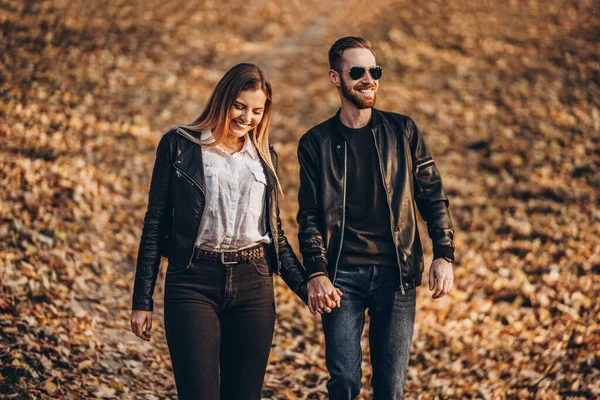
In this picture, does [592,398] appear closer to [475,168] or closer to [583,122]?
[475,168]

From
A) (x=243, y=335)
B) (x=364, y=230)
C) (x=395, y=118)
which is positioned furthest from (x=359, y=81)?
(x=243, y=335)

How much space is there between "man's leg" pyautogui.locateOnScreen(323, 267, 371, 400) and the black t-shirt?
0.11m

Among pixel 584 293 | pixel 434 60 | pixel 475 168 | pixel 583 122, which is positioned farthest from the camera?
pixel 434 60

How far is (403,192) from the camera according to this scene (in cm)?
423

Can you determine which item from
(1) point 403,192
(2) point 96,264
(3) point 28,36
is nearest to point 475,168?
(2) point 96,264

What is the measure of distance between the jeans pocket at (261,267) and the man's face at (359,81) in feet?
4.09

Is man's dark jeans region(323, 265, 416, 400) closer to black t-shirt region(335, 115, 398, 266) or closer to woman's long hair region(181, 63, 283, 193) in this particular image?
black t-shirt region(335, 115, 398, 266)

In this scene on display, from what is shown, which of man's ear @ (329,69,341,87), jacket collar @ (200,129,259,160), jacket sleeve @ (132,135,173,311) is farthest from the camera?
man's ear @ (329,69,341,87)

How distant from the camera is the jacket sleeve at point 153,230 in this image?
3.79 metres

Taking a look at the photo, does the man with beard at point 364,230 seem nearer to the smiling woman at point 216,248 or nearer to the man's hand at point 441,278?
the man's hand at point 441,278

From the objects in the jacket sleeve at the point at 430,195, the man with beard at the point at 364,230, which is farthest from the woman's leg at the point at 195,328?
the jacket sleeve at the point at 430,195

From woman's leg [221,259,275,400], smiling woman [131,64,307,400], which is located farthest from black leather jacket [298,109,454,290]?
woman's leg [221,259,275,400]

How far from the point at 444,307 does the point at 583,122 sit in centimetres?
628

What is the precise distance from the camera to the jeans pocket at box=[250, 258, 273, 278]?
3.81 meters
